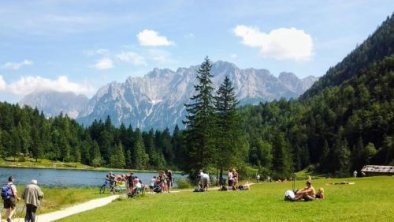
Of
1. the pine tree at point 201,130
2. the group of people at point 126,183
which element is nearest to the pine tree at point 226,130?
the pine tree at point 201,130

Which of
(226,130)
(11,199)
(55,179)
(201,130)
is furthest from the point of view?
(55,179)

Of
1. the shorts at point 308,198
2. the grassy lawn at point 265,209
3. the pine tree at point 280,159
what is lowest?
the grassy lawn at point 265,209

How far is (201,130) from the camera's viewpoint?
8275cm

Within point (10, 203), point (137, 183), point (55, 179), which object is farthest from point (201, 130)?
point (55, 179)

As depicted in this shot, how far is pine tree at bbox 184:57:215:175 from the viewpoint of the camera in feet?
270

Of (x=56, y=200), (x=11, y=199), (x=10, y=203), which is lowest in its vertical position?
(x=56, y=200)

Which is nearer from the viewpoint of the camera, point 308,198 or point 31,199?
point 31,199

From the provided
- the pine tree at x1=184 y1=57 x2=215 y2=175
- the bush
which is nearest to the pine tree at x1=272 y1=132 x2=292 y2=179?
the pine tree at x1=184 y1=57 x2=215 y2=175

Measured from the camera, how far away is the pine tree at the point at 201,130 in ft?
270

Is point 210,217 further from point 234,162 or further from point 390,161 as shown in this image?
point 390,161

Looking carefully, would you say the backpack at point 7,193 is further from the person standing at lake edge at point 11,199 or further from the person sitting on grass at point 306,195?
the person sitting on grass at point 306,195

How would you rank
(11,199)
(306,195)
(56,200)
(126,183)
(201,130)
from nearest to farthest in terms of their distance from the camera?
(11,199) < (306,195) < (56,200) < (126,183) < (201,130)

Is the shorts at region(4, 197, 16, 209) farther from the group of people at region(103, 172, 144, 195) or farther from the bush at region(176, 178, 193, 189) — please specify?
the bush at region(176, 178, 193, 189)

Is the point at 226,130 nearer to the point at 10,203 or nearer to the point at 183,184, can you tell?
the point at 183,184
